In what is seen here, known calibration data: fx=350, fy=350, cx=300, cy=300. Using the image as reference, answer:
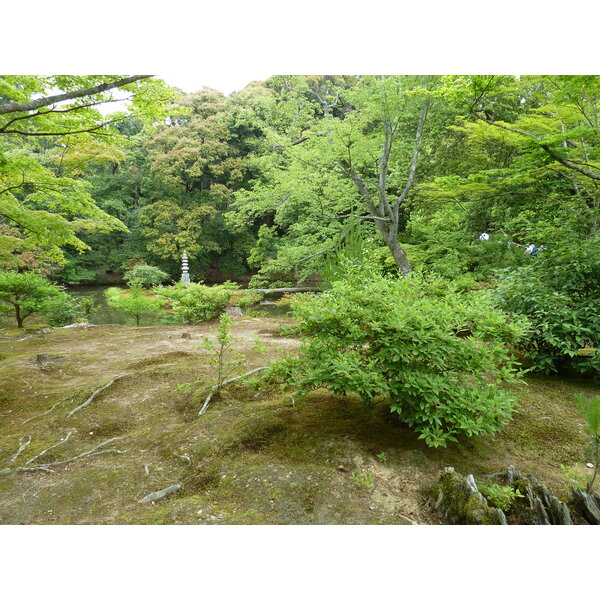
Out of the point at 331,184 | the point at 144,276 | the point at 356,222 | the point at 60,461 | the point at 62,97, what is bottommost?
the point at 144,276

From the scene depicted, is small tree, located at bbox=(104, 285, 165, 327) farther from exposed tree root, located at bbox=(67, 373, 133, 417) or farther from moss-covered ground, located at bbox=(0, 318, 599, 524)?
exposed tree root, located at bbox=(67, 373, 133, 417)

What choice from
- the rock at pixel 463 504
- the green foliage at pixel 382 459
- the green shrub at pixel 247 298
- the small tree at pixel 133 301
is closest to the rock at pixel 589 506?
the rock at pixel 463 504

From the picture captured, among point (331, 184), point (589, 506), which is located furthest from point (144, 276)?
point (589, 506)

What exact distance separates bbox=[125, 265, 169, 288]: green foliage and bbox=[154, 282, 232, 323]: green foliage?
63 cm

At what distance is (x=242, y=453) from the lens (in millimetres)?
1565

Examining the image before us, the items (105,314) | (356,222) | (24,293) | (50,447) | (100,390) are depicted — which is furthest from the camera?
(105,314)

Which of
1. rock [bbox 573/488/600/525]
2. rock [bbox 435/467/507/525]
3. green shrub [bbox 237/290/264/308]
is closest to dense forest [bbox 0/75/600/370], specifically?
green shrub [bbox 237/290/264/308]

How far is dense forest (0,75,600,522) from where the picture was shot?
1579mm

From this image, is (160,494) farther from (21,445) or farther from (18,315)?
(18,315)

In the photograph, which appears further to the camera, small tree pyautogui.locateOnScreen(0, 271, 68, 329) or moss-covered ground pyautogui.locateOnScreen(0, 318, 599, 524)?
small tree pyautogui.locateOnScreen(0, 271, 68, 329)

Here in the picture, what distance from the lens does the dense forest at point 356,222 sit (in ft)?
5.18

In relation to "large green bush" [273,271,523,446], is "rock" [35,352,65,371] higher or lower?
lower

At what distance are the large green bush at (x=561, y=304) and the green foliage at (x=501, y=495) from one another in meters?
1.32

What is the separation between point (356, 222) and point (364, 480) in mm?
4887
